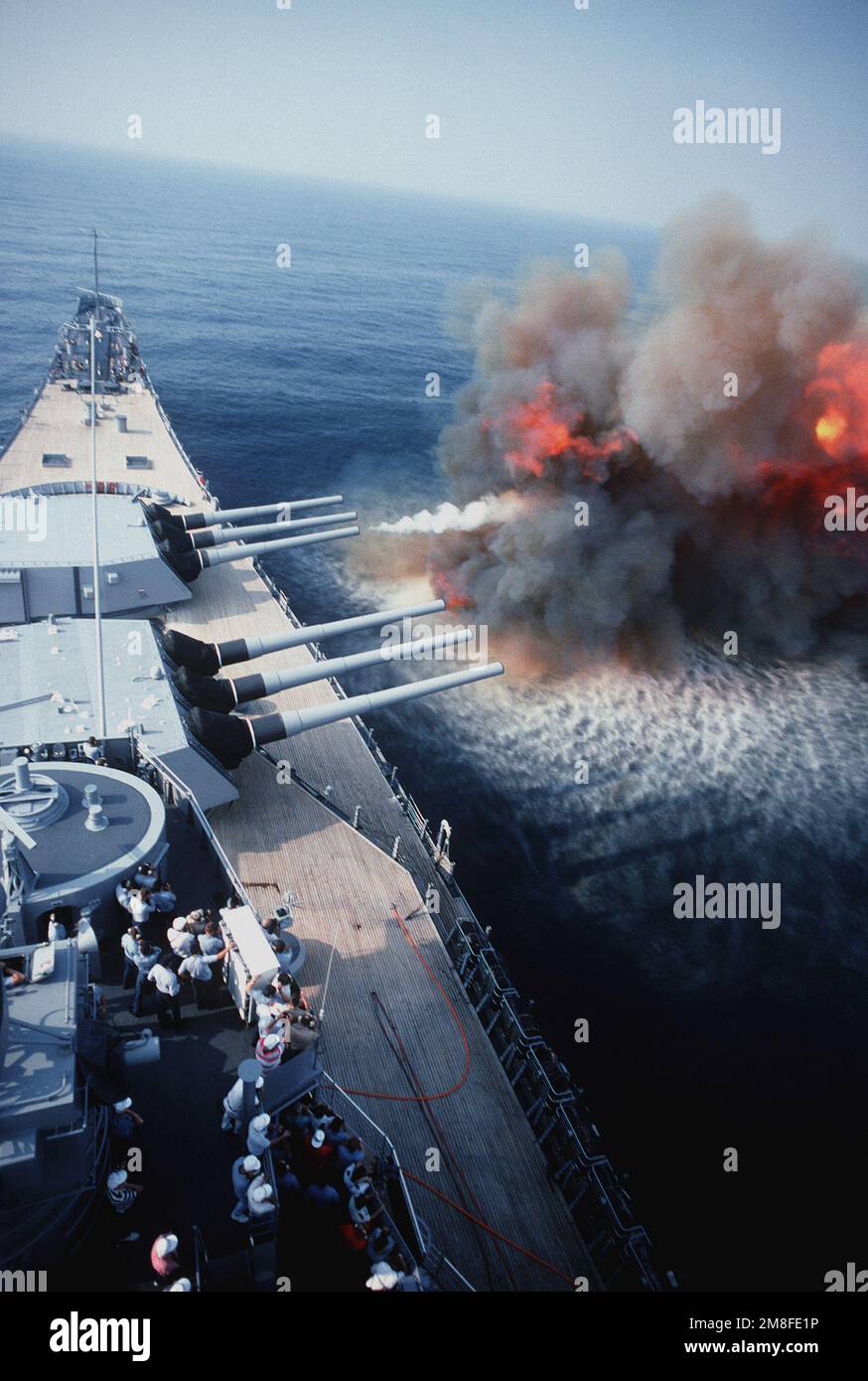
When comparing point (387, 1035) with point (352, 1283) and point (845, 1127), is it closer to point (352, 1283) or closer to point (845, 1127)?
point (352, 1283)

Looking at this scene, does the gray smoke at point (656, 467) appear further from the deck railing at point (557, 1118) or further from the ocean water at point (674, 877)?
the deck railing at point (557, 1118)

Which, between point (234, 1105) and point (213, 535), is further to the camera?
point (213, 535)

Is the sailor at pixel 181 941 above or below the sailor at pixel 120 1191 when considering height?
above

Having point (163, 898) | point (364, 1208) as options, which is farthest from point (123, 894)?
point (364, 1208)

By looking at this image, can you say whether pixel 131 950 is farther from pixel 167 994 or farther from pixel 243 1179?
pixel 243 1179

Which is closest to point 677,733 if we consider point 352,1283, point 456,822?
point 456,822

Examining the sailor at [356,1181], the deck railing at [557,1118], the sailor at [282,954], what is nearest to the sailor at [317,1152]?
the sailor at [356,1181]

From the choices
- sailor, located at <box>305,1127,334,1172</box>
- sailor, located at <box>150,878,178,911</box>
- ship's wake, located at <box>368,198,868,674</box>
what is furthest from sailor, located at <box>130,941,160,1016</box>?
ship's wake, located at <box>368,198,868,674</box>
